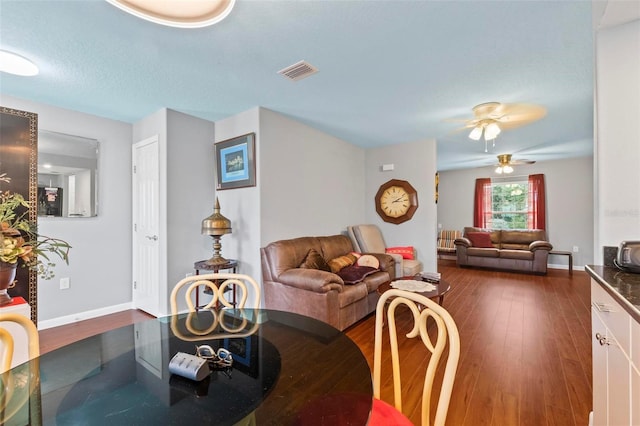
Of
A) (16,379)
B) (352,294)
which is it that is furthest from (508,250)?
(16,379)

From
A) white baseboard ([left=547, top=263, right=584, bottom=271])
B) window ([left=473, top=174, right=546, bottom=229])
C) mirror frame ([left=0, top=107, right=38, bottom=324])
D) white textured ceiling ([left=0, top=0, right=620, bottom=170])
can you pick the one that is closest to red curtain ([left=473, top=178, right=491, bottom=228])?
window ([left=473, top=174, right=546, bottom=229])

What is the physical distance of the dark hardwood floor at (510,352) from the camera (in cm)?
167

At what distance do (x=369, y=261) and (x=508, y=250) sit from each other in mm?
3982

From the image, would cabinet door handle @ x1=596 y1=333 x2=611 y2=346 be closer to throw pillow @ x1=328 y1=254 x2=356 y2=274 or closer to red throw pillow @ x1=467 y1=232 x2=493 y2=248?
throw pillow @ x1=328 y1=254 x2=356 y2=274

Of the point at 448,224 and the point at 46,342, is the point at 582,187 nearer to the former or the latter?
the point at 448,224

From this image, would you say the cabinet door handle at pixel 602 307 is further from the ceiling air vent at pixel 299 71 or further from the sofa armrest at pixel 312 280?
the ceiling air vent at pixel 299 71

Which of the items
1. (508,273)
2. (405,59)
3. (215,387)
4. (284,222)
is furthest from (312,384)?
(508,273)

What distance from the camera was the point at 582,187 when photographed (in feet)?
19.1

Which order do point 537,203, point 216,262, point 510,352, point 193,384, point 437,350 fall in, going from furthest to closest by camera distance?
point 537,203, point 216,262, point 510,352, point 437,350, point 193,384

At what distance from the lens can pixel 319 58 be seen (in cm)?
207

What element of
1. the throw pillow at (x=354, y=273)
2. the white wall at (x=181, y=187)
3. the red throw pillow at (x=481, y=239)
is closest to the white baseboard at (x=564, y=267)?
the red throw pillow at (x=481, y=239)

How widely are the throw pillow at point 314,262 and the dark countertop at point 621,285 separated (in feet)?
7.38

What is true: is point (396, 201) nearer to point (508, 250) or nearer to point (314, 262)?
point (314, 262)

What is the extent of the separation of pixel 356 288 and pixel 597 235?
193 cm
